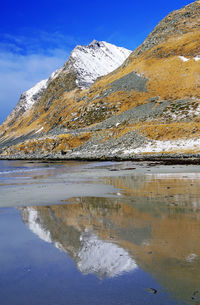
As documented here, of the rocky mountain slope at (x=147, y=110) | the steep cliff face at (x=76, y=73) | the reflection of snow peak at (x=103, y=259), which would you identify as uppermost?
the steep cliff face at (x=76, y=73)

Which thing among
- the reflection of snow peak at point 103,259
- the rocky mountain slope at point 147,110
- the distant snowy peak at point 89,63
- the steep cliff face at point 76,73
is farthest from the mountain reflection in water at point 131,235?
the distant snowy peak at point 89,63

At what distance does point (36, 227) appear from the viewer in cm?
888

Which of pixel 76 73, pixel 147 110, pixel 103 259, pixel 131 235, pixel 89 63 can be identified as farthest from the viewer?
pixel 89 63

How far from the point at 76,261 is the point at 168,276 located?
197 cm

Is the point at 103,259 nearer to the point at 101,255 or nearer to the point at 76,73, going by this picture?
the point at 101,255

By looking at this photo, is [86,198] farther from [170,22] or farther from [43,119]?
[43,119]

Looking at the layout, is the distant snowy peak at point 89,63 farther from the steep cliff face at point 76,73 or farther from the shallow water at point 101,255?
the shallow water at point 101,255

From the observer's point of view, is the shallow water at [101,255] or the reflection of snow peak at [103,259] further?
the reflection of snow peak at [103,259]

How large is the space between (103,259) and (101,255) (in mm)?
242

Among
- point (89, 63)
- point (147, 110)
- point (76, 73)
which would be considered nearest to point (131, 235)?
point (147, 110)

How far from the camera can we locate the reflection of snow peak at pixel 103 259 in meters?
5.63

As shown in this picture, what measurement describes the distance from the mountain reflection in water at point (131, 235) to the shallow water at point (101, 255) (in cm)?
2

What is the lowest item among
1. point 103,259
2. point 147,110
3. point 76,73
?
point 103,259

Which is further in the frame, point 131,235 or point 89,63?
point 89,63
